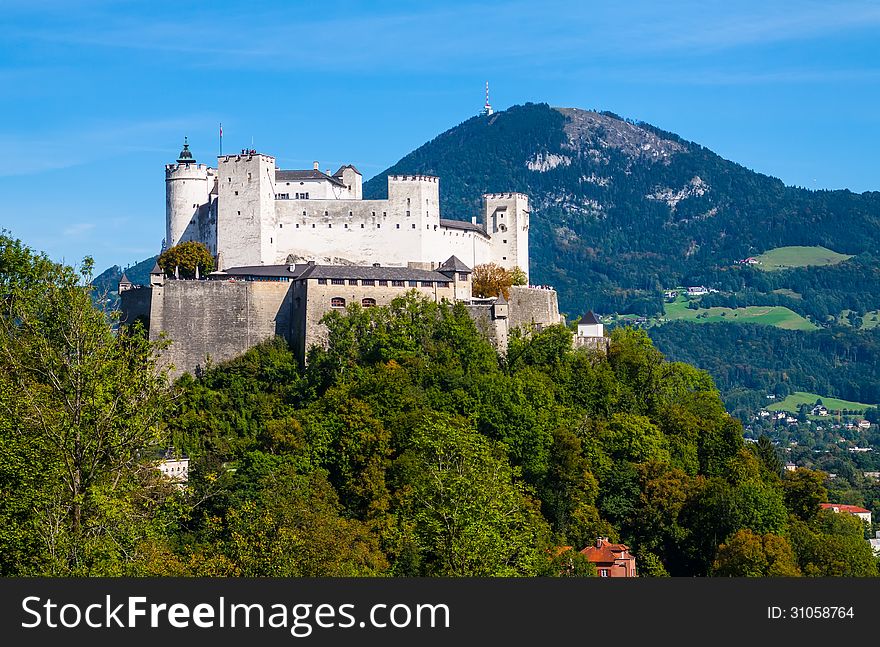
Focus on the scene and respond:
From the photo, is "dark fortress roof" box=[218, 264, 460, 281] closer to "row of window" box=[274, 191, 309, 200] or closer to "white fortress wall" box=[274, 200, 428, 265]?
"white fortress wall" box=[274, 200, 428, 265]

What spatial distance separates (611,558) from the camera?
199ft

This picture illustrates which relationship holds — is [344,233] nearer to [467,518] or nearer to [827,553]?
[827,553]

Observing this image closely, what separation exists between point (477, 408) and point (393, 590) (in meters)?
36.5

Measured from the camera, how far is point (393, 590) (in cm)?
2928

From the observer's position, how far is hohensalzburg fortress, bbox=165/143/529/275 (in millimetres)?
75188

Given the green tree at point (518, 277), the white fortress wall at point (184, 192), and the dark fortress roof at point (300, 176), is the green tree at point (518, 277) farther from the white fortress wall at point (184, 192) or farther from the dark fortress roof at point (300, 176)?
the white fortress wall at point (184, 192)

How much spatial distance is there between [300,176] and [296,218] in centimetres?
288

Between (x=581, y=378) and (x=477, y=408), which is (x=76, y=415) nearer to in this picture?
(x=477, y=408)

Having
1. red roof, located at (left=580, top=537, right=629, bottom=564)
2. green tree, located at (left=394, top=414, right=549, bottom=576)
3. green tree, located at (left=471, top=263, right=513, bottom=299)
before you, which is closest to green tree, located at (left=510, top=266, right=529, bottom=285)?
green tree, located at (left=471, top=263, right=513, bottom=299)

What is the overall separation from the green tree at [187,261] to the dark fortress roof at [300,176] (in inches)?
234

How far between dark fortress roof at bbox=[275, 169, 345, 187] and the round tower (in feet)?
13.2

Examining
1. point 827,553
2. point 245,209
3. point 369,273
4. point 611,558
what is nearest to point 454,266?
point 369,273

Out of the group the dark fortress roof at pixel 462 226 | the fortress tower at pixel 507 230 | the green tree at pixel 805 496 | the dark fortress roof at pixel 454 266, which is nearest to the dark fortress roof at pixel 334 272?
the dark fortress roof at pixel 454 266

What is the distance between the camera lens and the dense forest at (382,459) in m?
35.6
